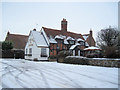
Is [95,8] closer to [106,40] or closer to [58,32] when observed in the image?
[106,40]

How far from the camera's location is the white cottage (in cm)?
2070

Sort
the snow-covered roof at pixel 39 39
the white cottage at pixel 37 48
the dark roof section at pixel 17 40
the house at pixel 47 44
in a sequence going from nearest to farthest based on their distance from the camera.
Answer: the white cottage at pixel 37 48 < the house at pixel 47 44 < the snow-covered roof at pixel 39 39 < the dark roof section at pixel 17 40

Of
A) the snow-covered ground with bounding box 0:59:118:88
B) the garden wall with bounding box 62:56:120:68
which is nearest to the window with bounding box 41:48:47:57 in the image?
the garden wall with bounding box 62:56:120:68

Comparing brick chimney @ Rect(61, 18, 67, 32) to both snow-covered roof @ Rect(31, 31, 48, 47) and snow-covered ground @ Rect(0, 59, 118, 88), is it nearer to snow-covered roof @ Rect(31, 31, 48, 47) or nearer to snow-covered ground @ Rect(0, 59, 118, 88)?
snow-covered roof @ Rect(31, 31, 48, 47)

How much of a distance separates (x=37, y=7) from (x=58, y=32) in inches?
473

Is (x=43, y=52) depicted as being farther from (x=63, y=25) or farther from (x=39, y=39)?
(x=63, y=25)

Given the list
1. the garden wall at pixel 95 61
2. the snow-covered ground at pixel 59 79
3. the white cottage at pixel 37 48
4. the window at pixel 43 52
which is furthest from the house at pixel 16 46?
the snow-covered ground at pixel 59 79

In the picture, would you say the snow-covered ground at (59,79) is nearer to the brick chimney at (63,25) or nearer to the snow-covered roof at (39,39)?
the snow-covered roof at (39,39)

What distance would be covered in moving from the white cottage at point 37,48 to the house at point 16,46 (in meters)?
5.15

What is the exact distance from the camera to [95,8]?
1403 centimetres

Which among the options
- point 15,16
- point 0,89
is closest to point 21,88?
point 0,89

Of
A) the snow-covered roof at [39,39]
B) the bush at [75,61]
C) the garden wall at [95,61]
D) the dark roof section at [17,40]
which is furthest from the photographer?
the dark roof section at [17,40]

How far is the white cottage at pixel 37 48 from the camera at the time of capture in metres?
20.7

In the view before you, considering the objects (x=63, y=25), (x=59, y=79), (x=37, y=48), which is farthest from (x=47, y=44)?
(x=59, y=79)
